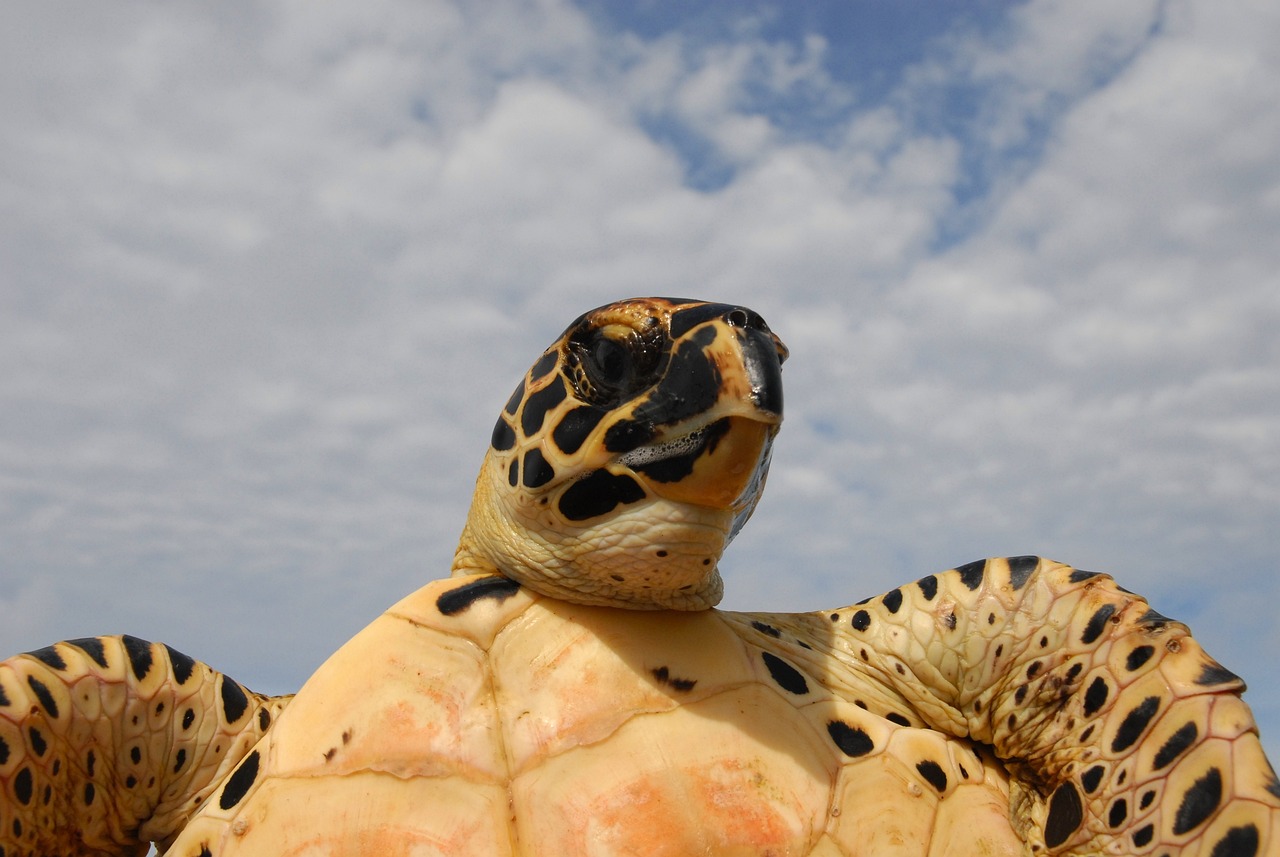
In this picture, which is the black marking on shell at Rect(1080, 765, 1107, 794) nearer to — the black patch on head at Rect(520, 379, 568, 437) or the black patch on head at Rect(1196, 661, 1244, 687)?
the black patch on head at Rect(1196, 661, 1244, 687)

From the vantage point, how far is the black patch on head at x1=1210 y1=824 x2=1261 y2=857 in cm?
313

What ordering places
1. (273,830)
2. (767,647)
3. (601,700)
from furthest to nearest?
(767,647)
(601,700)
(273,830)

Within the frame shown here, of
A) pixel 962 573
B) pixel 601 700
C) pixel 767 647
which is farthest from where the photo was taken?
pixel 962 573

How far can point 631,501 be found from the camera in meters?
3.47

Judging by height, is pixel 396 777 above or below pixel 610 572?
below

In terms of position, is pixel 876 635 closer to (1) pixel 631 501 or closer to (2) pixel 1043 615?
(2) pixel 1043 615

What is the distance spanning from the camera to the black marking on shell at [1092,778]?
3.76m

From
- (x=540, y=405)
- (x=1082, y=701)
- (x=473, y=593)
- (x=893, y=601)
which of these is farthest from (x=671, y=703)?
(x=1082, y=701)

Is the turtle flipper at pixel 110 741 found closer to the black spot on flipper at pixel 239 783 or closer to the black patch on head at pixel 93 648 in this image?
the black patch on head at pixel 93 648

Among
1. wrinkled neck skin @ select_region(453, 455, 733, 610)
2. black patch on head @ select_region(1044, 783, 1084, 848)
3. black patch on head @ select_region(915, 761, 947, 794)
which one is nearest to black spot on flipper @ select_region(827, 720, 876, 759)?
black patch on head @ select_region(915, 761, 947, 794)

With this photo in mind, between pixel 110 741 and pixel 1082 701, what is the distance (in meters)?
4.65

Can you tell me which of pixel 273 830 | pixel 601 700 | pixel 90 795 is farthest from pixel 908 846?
pixel 90 795

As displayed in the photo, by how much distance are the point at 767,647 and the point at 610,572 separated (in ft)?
3.24

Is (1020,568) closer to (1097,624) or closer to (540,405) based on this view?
(1097,624)
